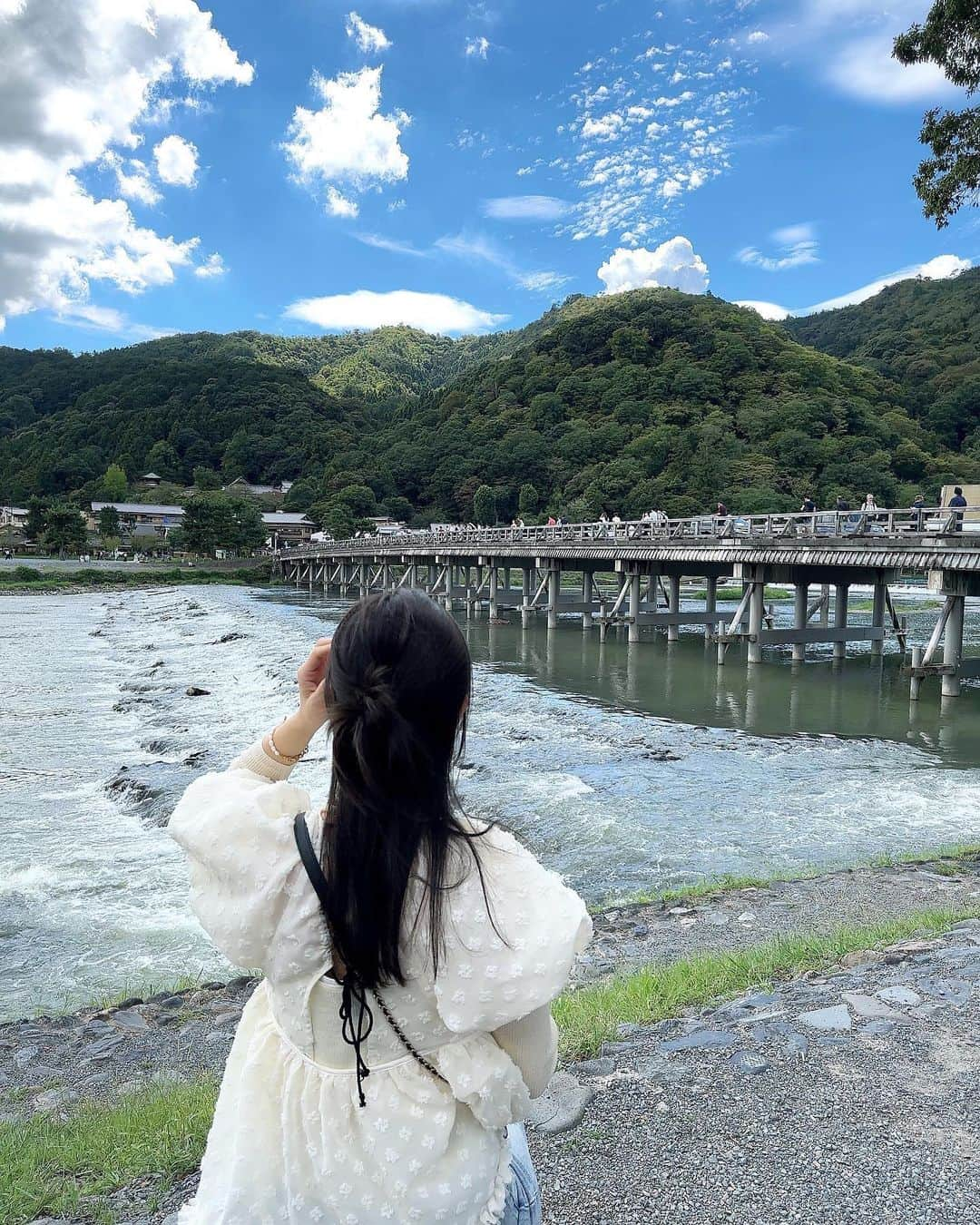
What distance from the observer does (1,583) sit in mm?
52625

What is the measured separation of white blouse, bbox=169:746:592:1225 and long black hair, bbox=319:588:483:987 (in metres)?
0.04

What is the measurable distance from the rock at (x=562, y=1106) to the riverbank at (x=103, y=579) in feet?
176

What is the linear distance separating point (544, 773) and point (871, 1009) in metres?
7.25

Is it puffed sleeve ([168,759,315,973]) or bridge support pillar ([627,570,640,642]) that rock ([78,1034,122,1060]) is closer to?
puffed sleeve ([168,759,315,973])

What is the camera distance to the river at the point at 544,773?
6938 millimetres

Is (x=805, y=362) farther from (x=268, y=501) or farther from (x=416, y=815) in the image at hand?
(x=416, y=815)

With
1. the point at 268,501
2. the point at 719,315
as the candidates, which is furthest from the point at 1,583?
the point at 719,315

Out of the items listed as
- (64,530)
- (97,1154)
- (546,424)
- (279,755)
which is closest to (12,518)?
(64,530)

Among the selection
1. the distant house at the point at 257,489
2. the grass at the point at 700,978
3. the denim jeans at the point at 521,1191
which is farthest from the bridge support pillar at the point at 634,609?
the distant house at the point at 257,489

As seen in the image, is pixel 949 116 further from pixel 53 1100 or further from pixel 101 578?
pixel 101 578

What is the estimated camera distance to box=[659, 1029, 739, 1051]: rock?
349cm

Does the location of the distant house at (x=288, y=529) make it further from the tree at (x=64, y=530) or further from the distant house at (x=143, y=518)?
the tree at (x=64, y=530)

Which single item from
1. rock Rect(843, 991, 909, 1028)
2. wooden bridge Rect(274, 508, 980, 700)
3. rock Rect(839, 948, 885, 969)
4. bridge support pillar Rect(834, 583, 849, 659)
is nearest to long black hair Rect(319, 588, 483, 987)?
rock Rect(843, 991, 909, 1028)

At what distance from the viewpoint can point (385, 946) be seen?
4.39 ft
